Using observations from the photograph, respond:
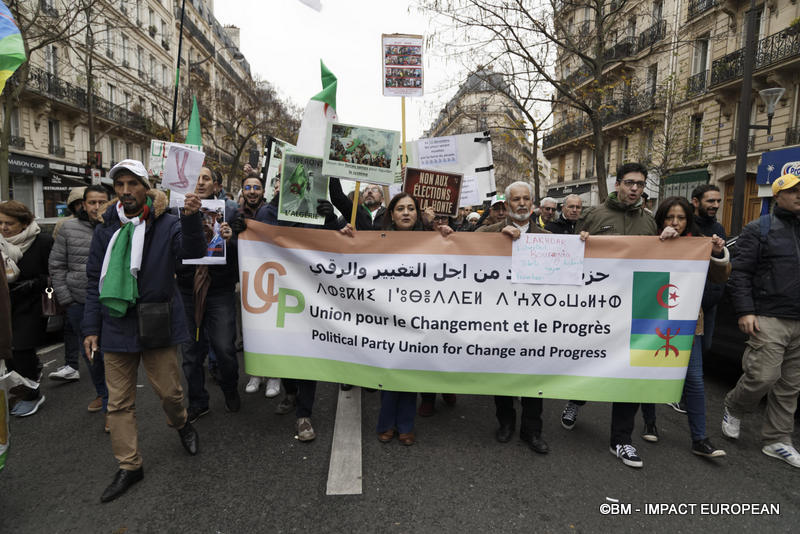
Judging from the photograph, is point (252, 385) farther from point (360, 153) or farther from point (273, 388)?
point (360, 153)

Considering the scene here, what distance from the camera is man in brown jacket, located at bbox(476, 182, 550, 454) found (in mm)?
3607

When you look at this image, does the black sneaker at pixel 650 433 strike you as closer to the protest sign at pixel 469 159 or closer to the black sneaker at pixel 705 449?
the black sneaker at pixel 705 449

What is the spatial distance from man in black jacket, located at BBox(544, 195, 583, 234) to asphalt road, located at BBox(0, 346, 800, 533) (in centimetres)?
322

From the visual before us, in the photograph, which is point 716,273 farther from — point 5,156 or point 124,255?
point 5,156

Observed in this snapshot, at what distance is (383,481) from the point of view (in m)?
3.14

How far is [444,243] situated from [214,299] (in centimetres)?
198

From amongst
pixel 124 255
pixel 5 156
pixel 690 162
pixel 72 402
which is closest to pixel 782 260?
pixel 124 255

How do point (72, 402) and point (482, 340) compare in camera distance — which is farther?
point (72, 402)

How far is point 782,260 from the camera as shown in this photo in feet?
11.9

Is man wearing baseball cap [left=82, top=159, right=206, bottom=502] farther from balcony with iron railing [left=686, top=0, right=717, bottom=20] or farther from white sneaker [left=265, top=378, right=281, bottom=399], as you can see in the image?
balcony with iron railing [left=686, top=0, right=717, bottom=20]

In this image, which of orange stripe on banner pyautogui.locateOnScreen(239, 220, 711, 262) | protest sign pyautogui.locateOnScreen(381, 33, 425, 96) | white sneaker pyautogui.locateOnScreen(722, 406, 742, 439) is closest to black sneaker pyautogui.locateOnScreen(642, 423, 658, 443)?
white sneaker pyautogui.locateOnScreen(722, 406, 742, 439)

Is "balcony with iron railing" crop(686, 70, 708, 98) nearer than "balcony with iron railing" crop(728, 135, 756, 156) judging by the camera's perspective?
No

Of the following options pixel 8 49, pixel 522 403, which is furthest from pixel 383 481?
pixel 8 49

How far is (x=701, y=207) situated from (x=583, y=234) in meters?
1.76
